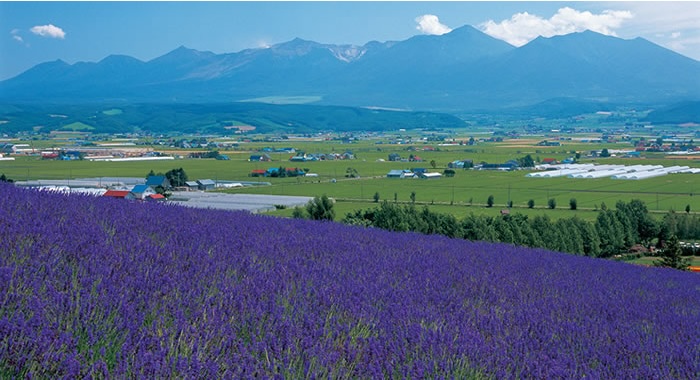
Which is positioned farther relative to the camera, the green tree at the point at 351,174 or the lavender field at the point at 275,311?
the green tree at the point at 351,174

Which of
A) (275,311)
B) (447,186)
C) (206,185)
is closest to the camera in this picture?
(275,311)

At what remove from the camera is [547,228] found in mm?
Answer: 27047

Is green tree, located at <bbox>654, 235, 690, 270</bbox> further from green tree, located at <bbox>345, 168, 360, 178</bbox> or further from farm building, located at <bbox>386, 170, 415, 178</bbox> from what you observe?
farm building, located at <bbox>386, 170, 415, 178</bbox>

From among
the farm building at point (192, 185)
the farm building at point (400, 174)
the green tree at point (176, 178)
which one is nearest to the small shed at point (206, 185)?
the farm building at point (192, 185)

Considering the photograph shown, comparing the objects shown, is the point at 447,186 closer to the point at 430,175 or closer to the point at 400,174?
the point at 400,174

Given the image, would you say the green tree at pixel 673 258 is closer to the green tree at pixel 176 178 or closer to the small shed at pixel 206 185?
the small shed at pixel 206 185

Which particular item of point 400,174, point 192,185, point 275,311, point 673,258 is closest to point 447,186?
point 400,174

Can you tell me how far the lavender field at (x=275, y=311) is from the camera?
355cm

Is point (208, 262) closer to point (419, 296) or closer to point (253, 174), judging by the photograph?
point (419, 296)

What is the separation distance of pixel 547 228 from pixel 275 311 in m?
23.8

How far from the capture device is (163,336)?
12.1 ft

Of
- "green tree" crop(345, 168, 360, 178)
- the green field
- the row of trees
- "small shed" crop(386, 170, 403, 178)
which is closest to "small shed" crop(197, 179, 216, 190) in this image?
the green field

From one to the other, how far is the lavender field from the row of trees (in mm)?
12642

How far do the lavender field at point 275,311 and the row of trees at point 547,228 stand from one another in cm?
1264
